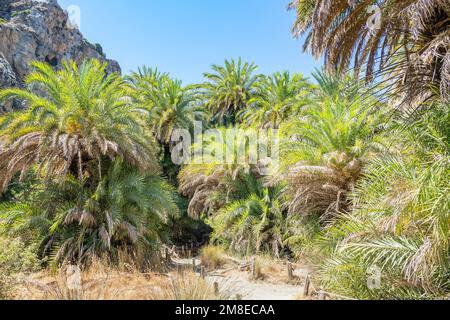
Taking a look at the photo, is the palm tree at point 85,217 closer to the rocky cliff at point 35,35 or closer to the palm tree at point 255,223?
the palm tree at point 255,223

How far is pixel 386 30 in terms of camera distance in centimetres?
675

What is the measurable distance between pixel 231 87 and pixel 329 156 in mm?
13564

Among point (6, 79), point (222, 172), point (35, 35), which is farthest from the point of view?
point (35, 35)

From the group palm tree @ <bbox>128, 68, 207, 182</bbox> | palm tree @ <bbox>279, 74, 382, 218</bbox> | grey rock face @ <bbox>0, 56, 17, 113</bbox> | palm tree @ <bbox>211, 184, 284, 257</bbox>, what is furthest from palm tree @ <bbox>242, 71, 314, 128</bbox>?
grey rock face @ <bbox>0, 56, 17, 113</bbox>

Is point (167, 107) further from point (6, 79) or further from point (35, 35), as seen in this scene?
point (35, 35)

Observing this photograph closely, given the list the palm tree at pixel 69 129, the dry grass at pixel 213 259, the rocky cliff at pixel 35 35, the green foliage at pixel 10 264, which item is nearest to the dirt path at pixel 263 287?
the dry grass at pixel 213 259

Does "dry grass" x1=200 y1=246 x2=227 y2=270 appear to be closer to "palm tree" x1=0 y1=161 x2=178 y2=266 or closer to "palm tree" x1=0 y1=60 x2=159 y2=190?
"palm tree" x1=0 y1=161 x2=178 y2=266

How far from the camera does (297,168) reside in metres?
10.5

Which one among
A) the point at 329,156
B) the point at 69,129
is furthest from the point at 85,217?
the point at 329,156

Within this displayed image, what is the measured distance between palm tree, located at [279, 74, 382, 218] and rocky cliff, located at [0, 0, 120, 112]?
2277 cm

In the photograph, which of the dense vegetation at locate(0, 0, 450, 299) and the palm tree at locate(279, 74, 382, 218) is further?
the palm tree at locate(279, 74, 382, 218)

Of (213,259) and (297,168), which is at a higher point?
(297,168)

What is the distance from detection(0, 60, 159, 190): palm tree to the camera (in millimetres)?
10133
